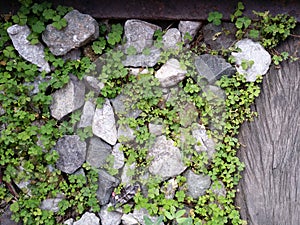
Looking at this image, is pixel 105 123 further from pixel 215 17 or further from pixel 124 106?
pixel 215 17

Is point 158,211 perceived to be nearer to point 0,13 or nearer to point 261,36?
point 261,36

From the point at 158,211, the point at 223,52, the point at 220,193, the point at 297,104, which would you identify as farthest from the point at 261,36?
the point at 158,211

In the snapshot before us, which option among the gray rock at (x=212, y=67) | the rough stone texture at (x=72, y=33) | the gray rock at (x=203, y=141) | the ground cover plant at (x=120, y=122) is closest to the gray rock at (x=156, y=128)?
the ground cover plant at (x=120, y=122)

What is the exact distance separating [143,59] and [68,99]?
44 cm

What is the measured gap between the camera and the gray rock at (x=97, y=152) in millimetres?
2803

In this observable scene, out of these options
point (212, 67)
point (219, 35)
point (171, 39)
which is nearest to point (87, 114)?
point (171, 39)

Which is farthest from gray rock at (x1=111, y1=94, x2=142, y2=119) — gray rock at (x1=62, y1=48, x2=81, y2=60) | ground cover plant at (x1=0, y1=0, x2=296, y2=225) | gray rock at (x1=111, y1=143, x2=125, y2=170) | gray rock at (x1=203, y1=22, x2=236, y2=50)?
gray rock at (x1=203, y1=22, x2=236, y2=50)

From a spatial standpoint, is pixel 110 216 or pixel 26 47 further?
pixel 110 216

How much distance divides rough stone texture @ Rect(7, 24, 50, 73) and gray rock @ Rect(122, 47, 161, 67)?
16.6 inches

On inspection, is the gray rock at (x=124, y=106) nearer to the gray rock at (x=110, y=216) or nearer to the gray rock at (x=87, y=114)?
the gray rock at (x=87, y=114)

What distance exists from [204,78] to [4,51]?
103 centimetres

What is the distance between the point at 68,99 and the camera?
277 cm

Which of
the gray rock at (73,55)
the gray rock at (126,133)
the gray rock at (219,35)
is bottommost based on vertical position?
the gray rock at (126,133)

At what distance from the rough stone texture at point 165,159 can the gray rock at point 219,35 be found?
21.7 inches
